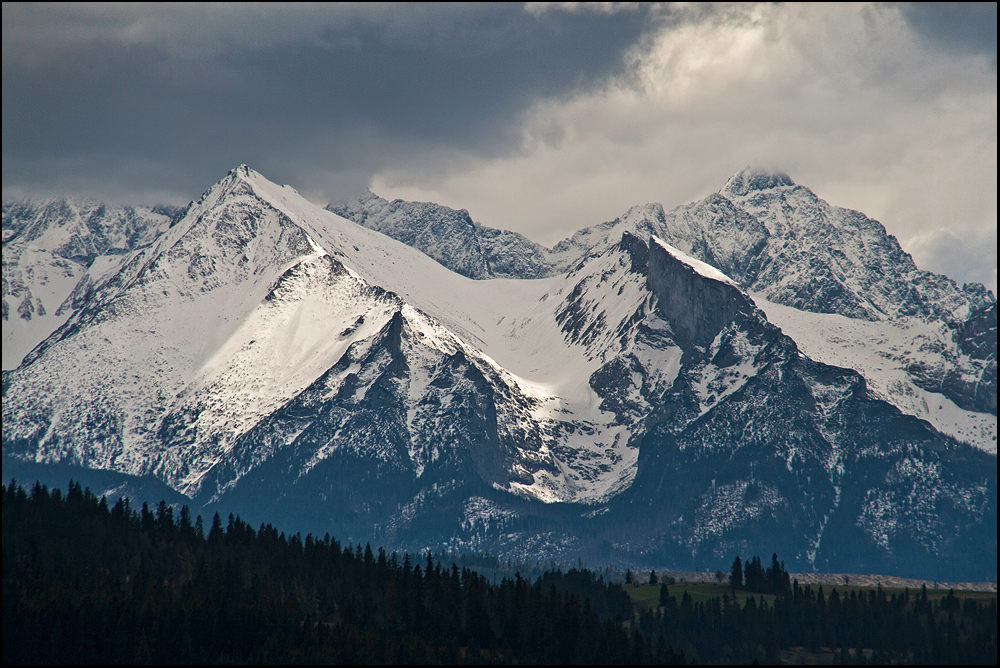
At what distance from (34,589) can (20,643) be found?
47.2 ft

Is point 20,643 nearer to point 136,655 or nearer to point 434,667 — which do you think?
point 136,655

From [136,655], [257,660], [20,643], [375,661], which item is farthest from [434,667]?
[20,643]

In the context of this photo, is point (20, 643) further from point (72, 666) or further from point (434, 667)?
point (434, 667)

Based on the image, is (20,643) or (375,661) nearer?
(20,643)

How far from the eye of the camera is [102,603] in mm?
195000

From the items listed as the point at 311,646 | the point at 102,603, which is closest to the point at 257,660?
the point at 311,646

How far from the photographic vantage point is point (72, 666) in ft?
602

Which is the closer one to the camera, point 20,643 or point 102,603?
point 20,643

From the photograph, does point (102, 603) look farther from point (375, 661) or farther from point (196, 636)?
point (375, 661)

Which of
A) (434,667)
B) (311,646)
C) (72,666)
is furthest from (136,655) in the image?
(434,667)

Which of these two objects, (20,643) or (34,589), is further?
(34,589)

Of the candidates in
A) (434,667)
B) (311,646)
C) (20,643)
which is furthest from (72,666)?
(434,667)

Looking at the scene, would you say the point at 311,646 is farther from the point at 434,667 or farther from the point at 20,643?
the point at 20,643

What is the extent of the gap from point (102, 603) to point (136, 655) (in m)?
11.7
